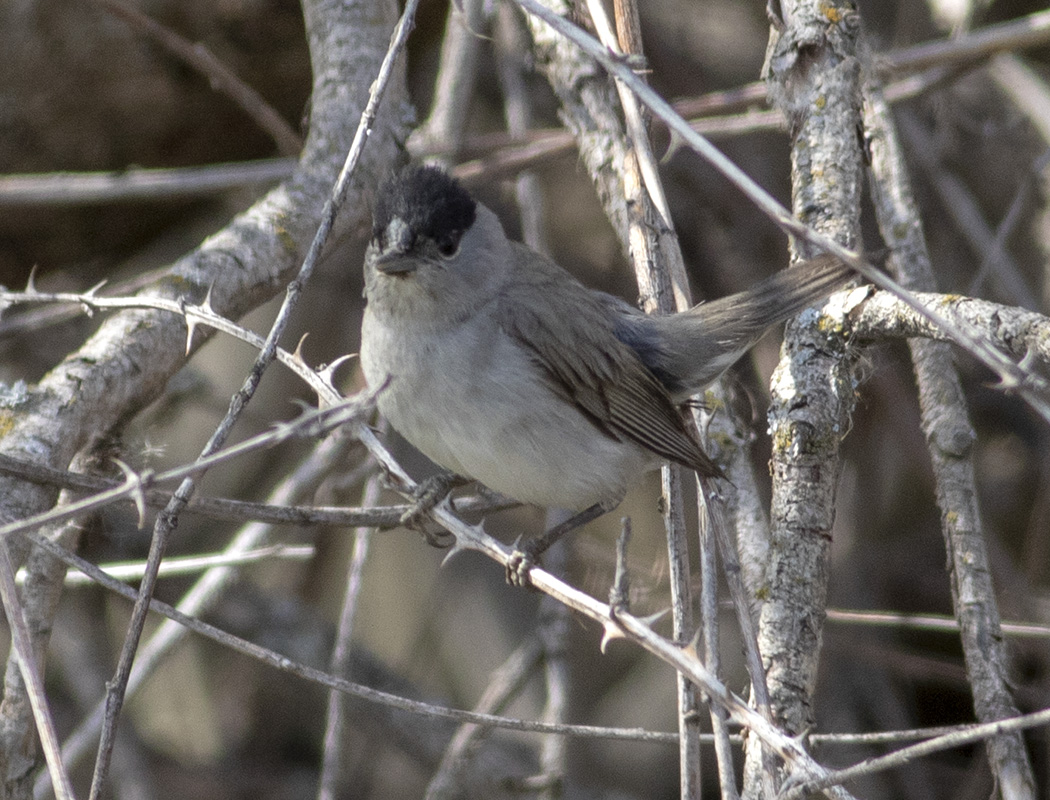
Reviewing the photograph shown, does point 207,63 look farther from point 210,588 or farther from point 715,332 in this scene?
point 715,332

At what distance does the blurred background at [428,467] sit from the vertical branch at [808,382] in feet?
3.53

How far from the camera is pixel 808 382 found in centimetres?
263

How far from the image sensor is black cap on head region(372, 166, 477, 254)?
2822 mm

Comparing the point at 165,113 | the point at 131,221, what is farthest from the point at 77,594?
the point at 165,113

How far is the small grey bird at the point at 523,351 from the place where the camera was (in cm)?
289

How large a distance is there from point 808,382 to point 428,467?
3065mm

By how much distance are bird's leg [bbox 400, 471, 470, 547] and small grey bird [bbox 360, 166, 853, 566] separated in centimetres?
7

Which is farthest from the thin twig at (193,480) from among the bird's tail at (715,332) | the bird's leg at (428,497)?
the bird's tail at (715,332)

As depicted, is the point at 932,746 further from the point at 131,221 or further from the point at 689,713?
the point at 131,221

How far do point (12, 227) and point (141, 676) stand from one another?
223 centimetres

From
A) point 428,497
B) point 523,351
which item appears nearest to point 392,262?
point 523,351

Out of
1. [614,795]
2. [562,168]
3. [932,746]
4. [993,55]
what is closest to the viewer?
[932,746]

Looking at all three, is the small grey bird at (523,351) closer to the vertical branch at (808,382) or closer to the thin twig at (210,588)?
the vertical branch at (808,382)

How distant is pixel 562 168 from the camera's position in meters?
5.81
